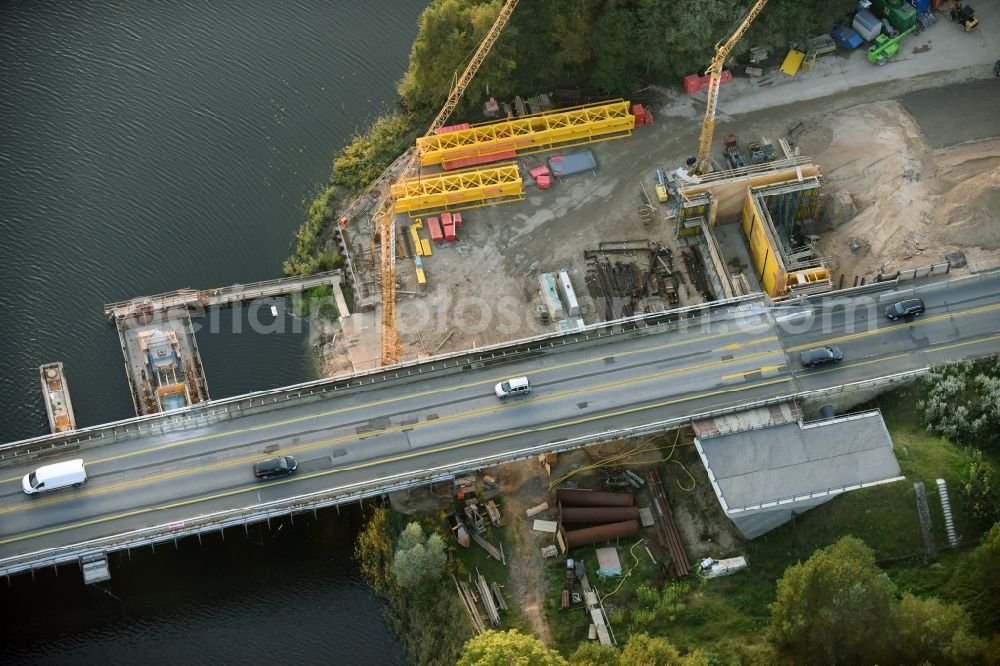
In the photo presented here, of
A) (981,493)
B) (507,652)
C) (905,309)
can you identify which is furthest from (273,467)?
(981,493)

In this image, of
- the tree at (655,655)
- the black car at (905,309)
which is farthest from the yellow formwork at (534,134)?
the tree at (655,655)

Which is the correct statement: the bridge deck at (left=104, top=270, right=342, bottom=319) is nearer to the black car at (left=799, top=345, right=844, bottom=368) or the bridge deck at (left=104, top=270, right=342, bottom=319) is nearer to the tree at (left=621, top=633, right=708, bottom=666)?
the black car at (left=799, top=345, right=844, bottom=368)

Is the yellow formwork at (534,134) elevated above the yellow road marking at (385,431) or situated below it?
above

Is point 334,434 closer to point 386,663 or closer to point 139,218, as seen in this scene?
point 386,663

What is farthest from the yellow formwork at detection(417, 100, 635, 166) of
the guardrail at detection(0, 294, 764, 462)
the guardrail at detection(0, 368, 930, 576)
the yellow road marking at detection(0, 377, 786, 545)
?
the guardrail at detection(0, 368, 930, 576)

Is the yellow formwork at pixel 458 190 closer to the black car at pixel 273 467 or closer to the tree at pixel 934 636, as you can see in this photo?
the black car at pixel 273 467

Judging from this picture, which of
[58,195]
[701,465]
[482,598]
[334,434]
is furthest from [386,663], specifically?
[58,195]

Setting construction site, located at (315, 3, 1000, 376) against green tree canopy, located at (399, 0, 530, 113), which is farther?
green tree canopy, located at (399, 0, 530, 113)
